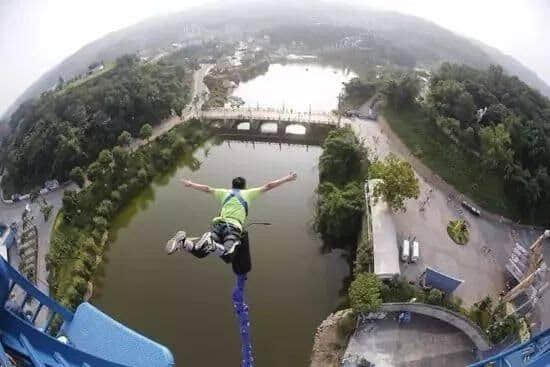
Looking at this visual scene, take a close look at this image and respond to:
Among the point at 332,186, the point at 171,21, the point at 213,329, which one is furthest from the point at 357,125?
the point at 171,21

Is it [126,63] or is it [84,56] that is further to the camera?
[84,56]

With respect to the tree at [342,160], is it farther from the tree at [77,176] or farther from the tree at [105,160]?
the tree at [77,176]

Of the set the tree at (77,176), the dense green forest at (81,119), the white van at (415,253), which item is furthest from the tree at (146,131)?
the white van at (415,253)

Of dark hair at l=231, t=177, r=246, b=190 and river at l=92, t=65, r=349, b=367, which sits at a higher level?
river at l=92, t=65, r=349, b=367

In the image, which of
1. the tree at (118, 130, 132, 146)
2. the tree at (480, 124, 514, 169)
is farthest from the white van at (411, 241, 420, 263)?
the tree at (118, 130, 132, 146)

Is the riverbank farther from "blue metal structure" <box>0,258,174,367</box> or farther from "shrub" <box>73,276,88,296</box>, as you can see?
"blue metal structure" <box>0,258,174,367</box>

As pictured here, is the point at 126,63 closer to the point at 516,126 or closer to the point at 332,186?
the point at 332,186
